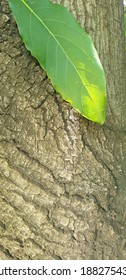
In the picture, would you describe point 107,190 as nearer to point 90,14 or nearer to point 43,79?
point 43,79

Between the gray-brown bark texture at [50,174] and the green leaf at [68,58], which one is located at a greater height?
the green leaf at [68,58]

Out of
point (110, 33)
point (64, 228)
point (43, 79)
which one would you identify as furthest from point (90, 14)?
point (64, 228)

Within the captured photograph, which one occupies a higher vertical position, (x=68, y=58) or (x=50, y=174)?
(x=68, y=58)

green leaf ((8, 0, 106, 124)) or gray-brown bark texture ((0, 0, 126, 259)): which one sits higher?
green leaf ((8, 0, 106, 124))
